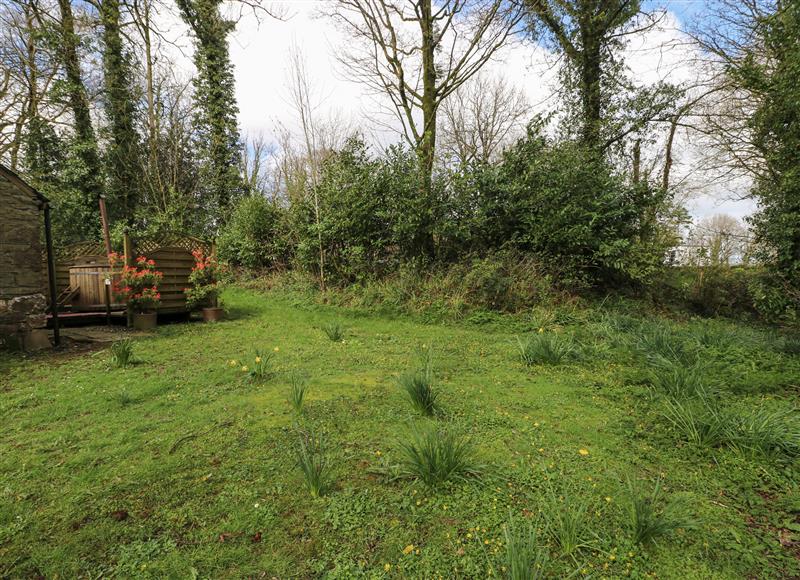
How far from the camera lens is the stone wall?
16.1 ft

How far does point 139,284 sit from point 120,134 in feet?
38.8

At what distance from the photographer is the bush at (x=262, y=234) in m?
11.2

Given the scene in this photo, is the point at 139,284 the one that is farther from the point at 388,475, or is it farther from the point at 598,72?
the point at 598,72

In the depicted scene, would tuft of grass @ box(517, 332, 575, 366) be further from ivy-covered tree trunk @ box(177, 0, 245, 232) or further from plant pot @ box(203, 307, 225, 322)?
ivy-covered tree trunk @ box(177, 0, 245, 232)

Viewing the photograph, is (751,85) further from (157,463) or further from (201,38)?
(201,38)

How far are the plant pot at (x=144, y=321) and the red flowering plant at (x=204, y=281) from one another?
2.34 feet

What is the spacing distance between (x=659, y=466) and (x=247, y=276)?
1198 cm

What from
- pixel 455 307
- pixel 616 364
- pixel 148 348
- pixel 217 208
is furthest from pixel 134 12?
pixel 616 364

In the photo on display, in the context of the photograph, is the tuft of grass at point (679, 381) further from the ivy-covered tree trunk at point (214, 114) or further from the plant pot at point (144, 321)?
the ivy-covered tree trunk at point (214, 114)

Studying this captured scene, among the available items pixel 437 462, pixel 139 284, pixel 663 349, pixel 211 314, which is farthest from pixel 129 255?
pixel 663 349

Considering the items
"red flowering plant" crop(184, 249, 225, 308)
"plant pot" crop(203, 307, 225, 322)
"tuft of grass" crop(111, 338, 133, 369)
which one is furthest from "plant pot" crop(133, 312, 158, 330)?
"tuft of grass" crop(111, 338, 133, 369)

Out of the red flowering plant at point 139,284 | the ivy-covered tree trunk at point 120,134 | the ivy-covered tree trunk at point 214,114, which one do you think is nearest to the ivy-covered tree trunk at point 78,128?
the ivy-covered tree trunk at point 120,134

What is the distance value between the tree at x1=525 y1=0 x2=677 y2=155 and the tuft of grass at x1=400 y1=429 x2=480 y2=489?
390 inches

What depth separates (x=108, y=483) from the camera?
207cm
